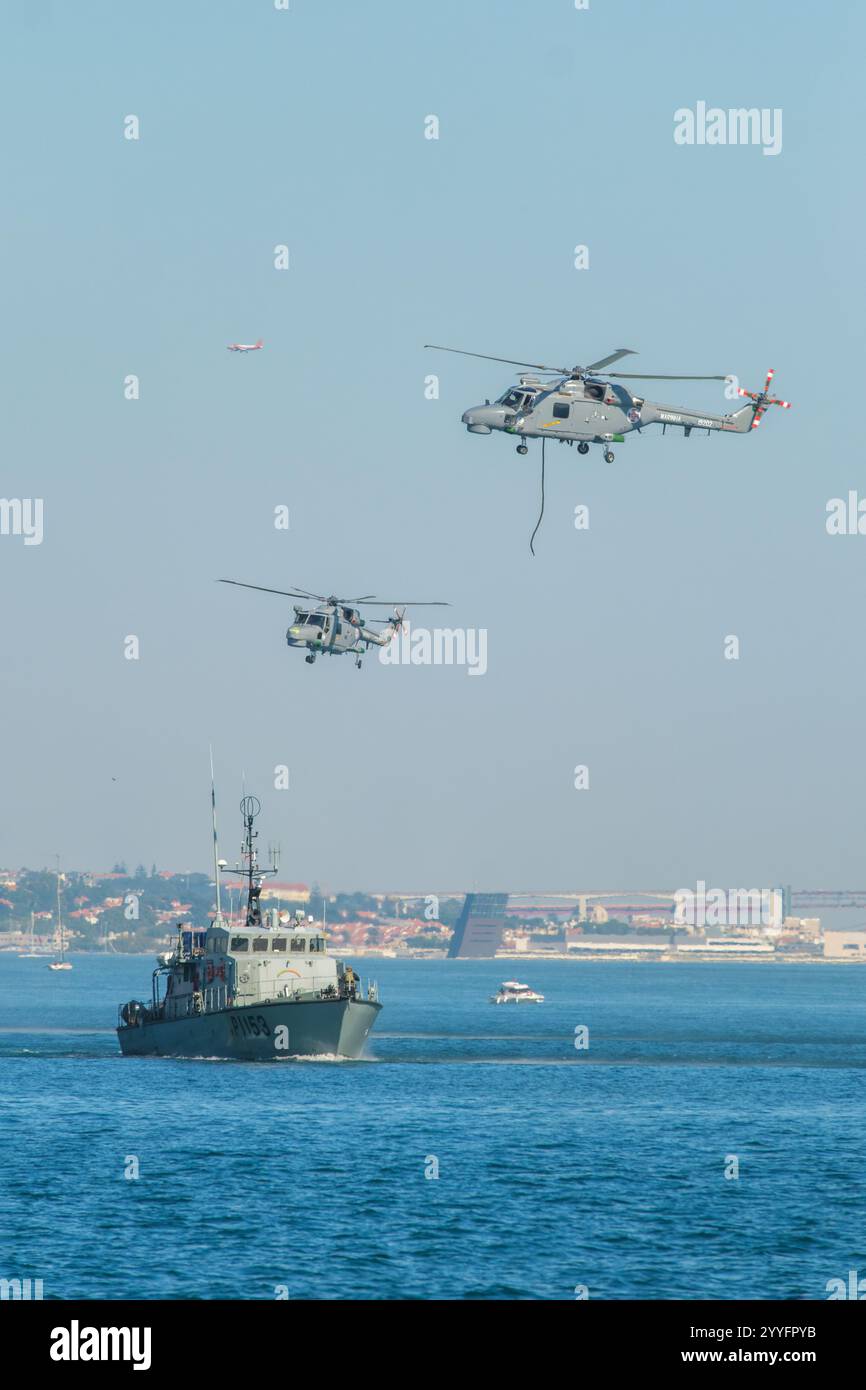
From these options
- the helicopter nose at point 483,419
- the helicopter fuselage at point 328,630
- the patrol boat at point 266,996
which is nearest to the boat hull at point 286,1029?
the patrol boat at point 266,996

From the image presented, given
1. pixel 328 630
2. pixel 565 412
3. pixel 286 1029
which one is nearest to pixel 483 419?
pixel 565 412

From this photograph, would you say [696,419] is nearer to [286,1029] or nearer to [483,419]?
[483,419]

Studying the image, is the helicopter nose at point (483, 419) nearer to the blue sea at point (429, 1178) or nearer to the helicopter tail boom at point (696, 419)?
the helicopter tail boom at point (696, 419)

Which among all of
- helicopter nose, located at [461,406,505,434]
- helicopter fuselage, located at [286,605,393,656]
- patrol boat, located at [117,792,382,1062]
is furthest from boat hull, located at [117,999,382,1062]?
helicopter nose, located at [461,406,505,434]
